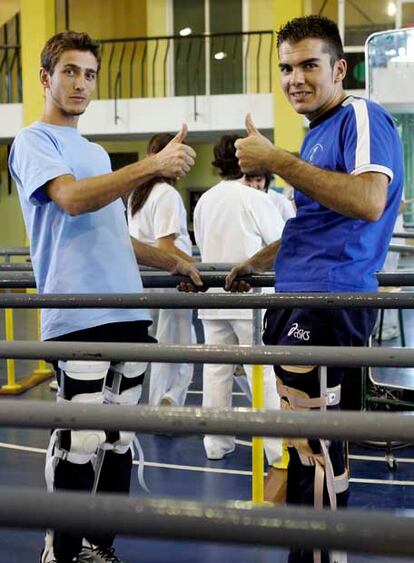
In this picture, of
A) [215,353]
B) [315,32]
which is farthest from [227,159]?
[215,353]

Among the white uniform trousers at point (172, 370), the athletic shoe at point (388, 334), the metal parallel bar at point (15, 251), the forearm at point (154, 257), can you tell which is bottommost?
the athletic shoe at point (388, 334)

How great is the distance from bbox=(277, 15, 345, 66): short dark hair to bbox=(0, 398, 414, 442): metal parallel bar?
131 cm

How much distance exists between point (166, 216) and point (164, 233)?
0.09 m

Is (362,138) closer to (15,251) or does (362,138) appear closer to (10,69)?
(15,251)

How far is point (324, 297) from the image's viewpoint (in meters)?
1.84

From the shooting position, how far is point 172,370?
14.8 feet

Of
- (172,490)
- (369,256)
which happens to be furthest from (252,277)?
(172,490)

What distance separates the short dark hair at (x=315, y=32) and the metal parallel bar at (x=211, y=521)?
4.96 ft

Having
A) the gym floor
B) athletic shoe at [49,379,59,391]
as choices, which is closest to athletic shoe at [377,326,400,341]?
the gym floor

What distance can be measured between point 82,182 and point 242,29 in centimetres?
1273

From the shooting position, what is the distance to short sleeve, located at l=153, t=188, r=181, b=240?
412 cm

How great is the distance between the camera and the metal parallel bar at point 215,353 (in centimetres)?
144

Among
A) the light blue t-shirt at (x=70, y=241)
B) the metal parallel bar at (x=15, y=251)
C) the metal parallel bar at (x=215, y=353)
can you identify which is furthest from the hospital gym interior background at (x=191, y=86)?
the metal parallel bar at (x=215, y=353)

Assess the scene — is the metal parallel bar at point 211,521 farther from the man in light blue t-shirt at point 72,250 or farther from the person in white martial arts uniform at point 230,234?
the person in white martial arts uniform at point 230,234
